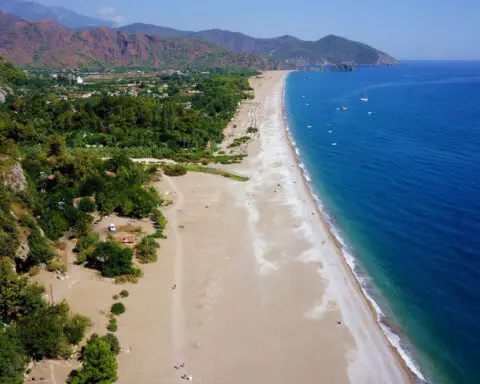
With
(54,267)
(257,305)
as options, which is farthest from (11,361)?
(257,305)

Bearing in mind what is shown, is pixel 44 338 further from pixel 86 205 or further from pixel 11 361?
pixel 86 205

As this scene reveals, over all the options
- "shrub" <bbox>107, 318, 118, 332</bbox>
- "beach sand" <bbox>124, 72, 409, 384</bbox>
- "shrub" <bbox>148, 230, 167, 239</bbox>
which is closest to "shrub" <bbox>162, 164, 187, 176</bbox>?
"beach sand" <bbox>124, 72, 409, 384</bbox>

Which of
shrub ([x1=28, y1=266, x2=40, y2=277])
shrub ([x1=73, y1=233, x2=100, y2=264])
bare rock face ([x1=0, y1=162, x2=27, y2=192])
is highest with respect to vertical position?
bare rock face ([x1=0, y1=162, x2=27, y2=192])

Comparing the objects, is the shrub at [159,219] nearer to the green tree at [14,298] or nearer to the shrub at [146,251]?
the shrub at [146,251]

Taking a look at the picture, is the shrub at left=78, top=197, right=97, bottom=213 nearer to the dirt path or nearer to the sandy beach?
the sandy beach

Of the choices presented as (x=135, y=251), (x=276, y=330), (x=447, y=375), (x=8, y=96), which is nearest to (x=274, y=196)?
(x=135, y=251)

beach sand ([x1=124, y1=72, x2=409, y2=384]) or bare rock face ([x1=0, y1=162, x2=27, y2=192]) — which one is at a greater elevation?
bare rock face ([x1=0, y1=162, x2=27, y2=192])
